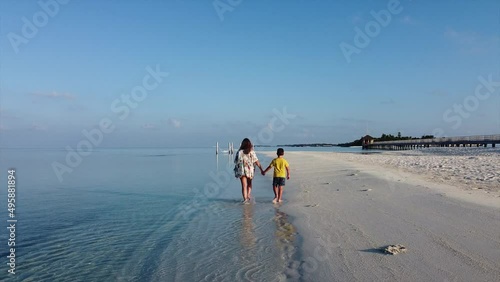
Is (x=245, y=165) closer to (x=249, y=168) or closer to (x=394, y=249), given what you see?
(x=249, y=168)

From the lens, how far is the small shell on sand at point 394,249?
5.21m

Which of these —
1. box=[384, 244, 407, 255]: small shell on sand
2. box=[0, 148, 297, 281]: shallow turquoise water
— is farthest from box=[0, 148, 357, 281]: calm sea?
box=[384, 244, 407, 255]: small shell on sand

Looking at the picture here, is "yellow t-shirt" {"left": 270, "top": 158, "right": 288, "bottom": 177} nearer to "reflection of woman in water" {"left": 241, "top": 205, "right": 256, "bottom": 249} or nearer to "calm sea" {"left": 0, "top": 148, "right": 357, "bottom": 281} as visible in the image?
"calm sea" {"left": 0, "top": 148, "right": 357, "bottom": 281}

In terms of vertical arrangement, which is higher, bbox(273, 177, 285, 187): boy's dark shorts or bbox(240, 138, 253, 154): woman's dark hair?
bbox(240, 138, 253, 154): woman's dark hair

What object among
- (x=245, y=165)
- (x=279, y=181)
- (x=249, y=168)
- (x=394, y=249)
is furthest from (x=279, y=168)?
(x=394, y=249)

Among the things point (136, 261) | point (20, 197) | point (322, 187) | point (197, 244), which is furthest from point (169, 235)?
point (20, 197)

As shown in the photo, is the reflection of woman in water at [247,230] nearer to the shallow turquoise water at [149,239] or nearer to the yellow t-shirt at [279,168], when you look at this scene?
the shallow turquoise water at [149,239]

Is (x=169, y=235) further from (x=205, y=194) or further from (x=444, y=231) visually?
(x=205, y=194)

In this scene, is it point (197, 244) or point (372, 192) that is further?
point (372, 192)

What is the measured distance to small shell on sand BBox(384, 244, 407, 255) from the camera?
5210mm

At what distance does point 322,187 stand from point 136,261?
30.1 ft

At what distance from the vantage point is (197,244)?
652 centimetres

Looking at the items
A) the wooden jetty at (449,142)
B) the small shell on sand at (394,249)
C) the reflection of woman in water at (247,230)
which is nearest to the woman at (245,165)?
the reflection of woman in water at (247,230)

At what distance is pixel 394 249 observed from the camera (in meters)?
5.28
